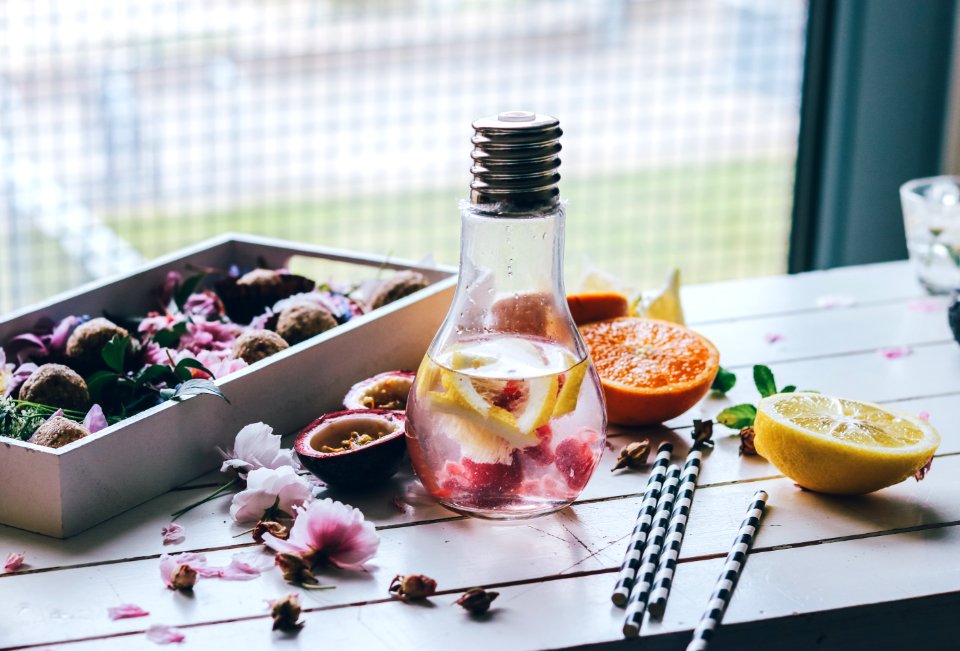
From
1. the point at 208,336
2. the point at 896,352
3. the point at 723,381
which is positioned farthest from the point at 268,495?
the point at 896,352

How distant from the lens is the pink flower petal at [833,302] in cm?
146

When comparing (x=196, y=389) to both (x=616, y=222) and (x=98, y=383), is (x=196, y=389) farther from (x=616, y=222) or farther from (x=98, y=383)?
(x=616, y=222)

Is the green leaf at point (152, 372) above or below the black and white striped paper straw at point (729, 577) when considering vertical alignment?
above

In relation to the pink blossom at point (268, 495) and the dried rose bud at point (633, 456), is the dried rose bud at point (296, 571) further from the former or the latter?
the dried rose bud at point (633, 456)

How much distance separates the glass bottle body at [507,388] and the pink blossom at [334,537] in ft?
0.27

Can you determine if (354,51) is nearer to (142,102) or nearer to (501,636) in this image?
(142,102)

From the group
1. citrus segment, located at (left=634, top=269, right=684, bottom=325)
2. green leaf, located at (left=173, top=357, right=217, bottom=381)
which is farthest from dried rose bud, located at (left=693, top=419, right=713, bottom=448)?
green leaf, located at (left=173, top=357, right=217, bottom=381)

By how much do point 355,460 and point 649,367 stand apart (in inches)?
12.5

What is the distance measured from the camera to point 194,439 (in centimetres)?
98

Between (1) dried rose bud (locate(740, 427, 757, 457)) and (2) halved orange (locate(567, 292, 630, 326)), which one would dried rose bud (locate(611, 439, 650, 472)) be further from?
(2) halved orange (locate(567, 292, 630, 326))

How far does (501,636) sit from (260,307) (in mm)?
577

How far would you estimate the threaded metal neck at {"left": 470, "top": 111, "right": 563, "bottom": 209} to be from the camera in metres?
0.82

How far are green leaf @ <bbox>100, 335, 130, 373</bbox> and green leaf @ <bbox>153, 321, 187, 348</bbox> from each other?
0.18 feet

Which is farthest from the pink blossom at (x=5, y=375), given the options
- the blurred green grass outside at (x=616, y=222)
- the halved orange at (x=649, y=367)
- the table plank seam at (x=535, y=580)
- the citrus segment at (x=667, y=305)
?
the blurred green grass outside at (x=616, y=222)
